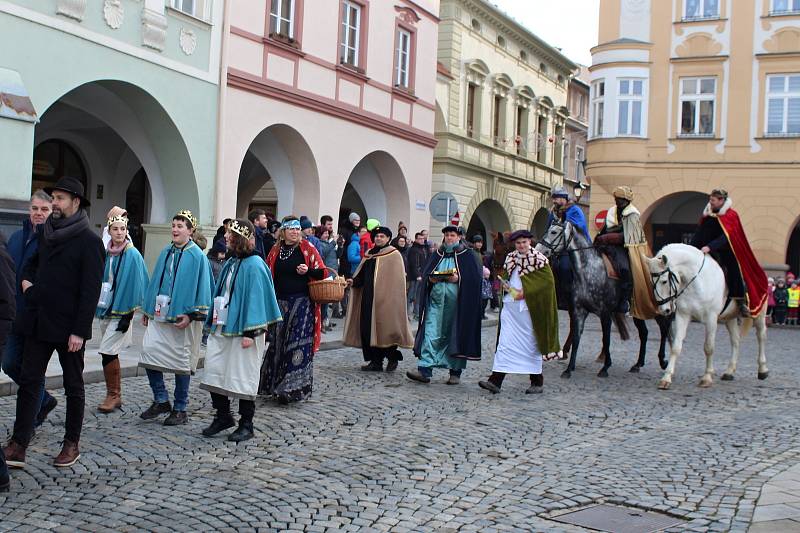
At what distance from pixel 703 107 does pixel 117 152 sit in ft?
61.1

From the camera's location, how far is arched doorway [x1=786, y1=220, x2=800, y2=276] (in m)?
33.4

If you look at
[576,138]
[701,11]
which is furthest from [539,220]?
[701,11]

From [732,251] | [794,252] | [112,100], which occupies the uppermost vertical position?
[112,100]

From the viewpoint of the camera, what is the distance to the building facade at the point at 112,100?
14703 millimetres

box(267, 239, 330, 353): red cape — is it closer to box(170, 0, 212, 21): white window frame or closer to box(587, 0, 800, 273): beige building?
box(170, 0, 212, 21): white window frame

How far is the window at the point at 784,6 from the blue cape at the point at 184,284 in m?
27.1

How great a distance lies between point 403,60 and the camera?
1027 inches

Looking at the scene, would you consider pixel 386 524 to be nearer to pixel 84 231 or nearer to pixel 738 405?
pixel 84 231

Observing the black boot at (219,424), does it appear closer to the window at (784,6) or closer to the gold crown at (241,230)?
the gold crown at (241,230)

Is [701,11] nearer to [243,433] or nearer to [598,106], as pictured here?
[598,106]

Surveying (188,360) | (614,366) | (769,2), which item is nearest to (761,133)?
(769,2)

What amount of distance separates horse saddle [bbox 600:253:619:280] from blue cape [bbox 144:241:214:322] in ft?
21.0

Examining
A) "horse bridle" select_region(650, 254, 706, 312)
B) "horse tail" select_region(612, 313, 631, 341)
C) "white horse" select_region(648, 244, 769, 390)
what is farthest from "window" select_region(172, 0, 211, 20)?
"horse bridle" select_region(650, 254, 706, 312)

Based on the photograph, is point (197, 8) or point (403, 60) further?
point (403, 60)
